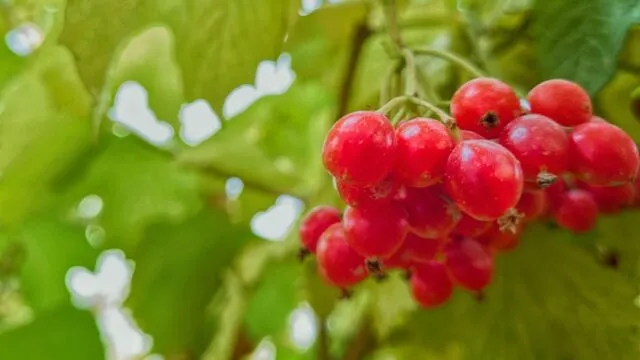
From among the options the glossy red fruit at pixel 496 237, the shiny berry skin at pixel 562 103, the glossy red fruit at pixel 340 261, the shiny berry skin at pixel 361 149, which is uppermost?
the shiny berry skin at pixel 361 149

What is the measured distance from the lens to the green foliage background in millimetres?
497

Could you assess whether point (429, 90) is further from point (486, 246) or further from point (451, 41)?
point (451, 41)

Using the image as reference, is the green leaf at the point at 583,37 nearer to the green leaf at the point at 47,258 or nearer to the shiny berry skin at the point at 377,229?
the shiny berry skin at the point at 377,229

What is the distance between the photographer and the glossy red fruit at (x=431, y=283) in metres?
0.49

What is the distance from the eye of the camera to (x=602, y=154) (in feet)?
1.36

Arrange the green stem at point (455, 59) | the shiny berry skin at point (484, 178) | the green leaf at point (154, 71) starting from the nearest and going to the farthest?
the shiny berry skin at point (484, 178) → the green stem at point (455, 59) → the green leaf at point (154, 71)

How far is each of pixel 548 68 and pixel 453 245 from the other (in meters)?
0.14

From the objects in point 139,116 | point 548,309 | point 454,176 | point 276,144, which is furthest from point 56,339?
point 454,176

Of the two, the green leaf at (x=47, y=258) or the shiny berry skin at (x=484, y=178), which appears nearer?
the shiny berry skin at (x=484, y=178)

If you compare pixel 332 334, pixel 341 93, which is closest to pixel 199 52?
pixel 341 93

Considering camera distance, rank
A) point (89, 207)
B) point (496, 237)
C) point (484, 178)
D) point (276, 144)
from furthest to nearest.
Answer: point (276, 144) → point (89, 207) → point (496, 237) → point (484, 178)

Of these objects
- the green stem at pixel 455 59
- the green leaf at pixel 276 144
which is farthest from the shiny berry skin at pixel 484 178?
the green leaf at pixel 276 144

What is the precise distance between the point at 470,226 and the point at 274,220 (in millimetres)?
547

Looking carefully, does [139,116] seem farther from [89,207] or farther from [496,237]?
[496,237]
